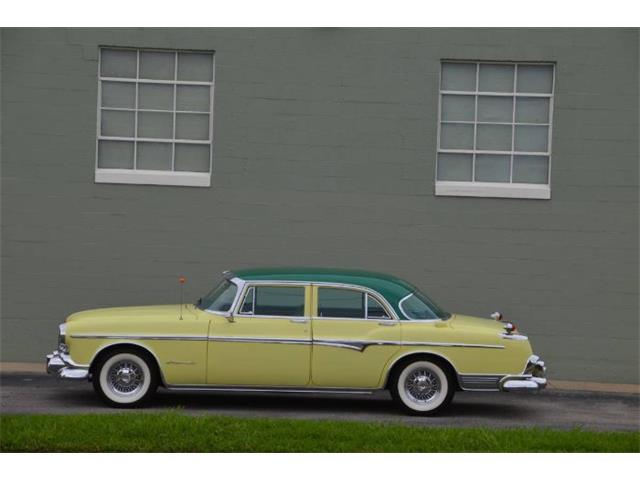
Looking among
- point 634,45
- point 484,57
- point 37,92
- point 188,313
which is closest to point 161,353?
point 188,313

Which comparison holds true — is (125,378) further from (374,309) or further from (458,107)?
(458,107)

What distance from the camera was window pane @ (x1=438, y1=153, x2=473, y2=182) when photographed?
13945 millimetres

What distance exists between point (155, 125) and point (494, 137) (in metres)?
4.27

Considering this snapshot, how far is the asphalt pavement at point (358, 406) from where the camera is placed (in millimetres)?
10930

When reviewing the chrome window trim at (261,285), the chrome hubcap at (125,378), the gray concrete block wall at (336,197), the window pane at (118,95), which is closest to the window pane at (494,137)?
the gray concrete block wall at (336,197)

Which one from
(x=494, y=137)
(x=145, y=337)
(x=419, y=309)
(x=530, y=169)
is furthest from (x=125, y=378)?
(x=530, y=169)

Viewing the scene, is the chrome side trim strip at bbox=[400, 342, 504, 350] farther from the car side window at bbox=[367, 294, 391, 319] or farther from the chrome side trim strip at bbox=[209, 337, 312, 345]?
the chrome side trim strip at bbox=[209, 337, 312, 345]

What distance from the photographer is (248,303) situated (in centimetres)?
1113

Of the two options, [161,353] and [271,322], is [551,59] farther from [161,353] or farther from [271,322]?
[161,353]

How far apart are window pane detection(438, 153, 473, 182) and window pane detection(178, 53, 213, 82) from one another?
3.09 metres

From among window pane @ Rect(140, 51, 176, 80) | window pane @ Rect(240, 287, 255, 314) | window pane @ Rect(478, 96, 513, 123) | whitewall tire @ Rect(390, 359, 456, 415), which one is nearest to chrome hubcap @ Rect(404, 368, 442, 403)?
whitewall tire @ Rect(390, 359, 456, 415)

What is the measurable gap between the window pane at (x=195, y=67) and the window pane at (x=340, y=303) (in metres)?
3.94

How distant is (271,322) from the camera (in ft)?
36.2

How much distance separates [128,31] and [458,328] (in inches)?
225
